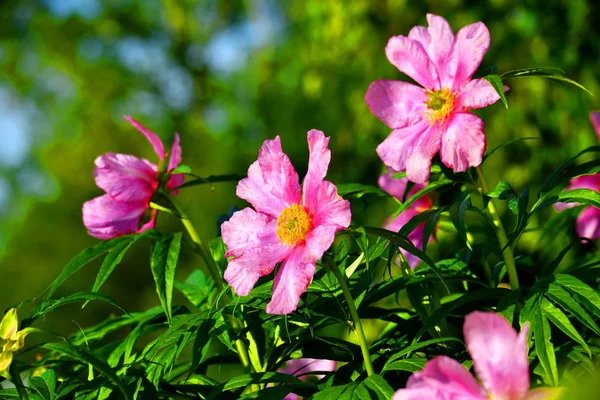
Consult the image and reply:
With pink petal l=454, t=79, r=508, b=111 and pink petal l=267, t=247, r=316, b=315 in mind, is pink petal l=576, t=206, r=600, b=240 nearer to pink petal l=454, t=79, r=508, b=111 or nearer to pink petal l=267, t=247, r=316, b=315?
pink petal l=454, t=79, r=508, b=111

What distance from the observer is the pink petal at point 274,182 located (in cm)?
86

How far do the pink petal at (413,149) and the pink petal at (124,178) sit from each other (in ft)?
1.19

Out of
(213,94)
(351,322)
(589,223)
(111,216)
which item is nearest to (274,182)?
(351,322)

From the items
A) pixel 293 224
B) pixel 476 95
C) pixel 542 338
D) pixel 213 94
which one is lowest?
pixel 213 94

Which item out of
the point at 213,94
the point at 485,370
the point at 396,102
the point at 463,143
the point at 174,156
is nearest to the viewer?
the point at 485,370

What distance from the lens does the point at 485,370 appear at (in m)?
0.60

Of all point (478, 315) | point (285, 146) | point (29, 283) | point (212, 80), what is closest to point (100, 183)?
point (478, 315)

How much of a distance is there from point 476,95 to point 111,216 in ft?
1.78

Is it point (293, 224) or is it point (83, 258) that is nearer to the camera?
point (293, 224)

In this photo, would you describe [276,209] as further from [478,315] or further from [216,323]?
[478,315]

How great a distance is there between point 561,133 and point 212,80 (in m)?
12.2

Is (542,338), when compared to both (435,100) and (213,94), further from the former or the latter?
(213,94)

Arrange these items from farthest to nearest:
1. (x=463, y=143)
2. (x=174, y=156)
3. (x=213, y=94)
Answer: (x=213, y=94) → (x=174, y=156) → (x=463, y=143)

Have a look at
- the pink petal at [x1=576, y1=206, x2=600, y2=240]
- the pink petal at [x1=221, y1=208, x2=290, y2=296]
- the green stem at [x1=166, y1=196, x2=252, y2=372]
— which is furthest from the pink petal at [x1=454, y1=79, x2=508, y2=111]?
the pink petal at [x1=576, y1=206, x2=600, y2=240]
